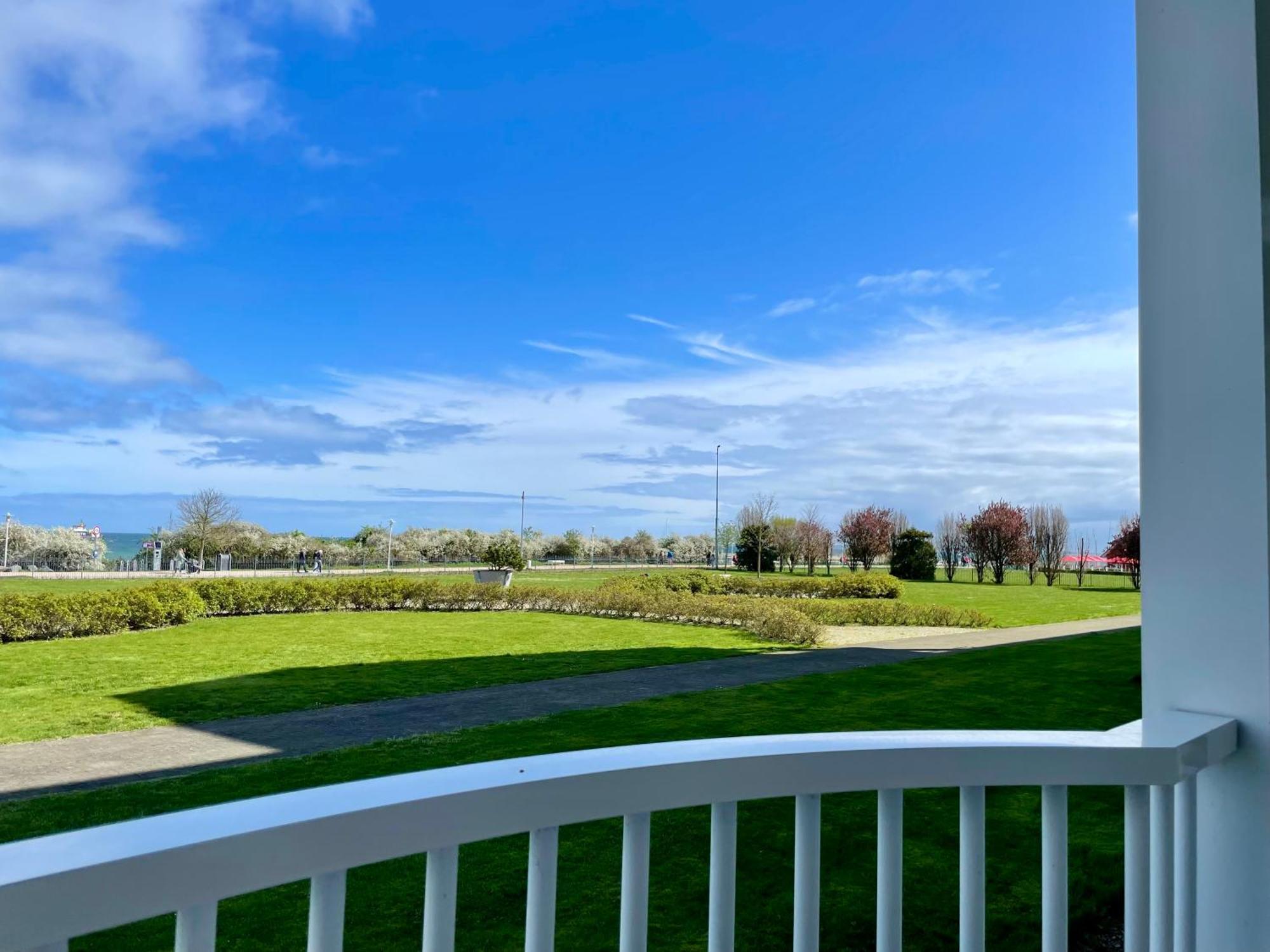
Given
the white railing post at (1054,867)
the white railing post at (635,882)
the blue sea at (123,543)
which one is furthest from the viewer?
the blue sea at (123,543)

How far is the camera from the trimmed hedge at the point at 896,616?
37.8ft

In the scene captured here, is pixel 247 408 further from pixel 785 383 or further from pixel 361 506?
pixel 785 383

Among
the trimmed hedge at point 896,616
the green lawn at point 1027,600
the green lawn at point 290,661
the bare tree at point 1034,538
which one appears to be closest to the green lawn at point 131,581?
the green lawn at point 290,661

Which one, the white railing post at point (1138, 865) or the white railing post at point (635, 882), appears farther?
the white railing post at point (1138, 865)

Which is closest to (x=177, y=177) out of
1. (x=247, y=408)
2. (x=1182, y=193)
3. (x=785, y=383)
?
(x=785, y=383)

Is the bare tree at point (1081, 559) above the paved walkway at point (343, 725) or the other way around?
above

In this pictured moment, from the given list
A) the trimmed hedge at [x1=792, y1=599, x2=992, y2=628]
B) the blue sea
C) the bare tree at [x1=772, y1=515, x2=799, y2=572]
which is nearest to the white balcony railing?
the trimmed hedge at [x1=792, y1=599, x2=992, y2=628]

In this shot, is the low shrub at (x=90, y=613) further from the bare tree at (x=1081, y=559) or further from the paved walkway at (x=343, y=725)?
the bare tree at (x=1081, y=559)

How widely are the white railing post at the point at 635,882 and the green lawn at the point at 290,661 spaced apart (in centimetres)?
570

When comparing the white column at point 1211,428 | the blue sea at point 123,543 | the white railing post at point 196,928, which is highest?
the white column at point 1211,428

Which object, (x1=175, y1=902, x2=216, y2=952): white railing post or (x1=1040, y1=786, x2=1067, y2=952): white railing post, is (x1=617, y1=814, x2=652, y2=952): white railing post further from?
(x1=1040, y1=786, x2=1067, y2=952): white railing post

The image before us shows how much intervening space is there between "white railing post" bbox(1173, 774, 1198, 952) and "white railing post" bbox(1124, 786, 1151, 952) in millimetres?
61

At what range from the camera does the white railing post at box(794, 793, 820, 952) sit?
77cm

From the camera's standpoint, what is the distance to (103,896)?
Result: 1.45 feet
